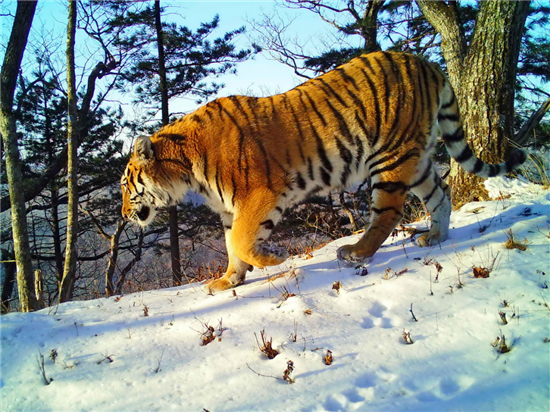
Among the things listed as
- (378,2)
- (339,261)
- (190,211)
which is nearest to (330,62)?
(378,2)

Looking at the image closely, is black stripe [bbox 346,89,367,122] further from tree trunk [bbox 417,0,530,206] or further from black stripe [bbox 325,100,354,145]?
tree trunk [bbox 417,0,530,206]

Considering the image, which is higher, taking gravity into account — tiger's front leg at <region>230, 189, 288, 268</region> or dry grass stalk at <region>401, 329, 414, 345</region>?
tiger's front leg at <region>230, 189, 288, 268</region>

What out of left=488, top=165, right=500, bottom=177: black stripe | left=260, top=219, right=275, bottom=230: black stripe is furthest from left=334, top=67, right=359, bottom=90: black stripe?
left=488, top=165, right=500, bottom=177: black stripe

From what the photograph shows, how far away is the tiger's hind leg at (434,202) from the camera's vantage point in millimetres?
3675

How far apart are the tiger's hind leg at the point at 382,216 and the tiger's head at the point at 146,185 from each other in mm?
1881

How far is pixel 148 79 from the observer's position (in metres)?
13.6

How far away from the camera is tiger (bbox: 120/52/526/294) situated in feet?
10.7

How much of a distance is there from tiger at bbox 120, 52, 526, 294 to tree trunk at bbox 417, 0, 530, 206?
168 centimetres

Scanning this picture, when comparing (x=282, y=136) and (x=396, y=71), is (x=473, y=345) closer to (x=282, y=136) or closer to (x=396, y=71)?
(x=282, y=136)

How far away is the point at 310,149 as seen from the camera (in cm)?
342

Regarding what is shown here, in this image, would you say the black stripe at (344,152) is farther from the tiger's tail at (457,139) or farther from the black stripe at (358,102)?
the tiger's tail at (457,139)

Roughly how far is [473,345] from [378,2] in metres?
13.9

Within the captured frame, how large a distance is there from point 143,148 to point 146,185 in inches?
15.9

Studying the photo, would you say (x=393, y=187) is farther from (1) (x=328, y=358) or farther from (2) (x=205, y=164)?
(1) (x=328, y=358)
